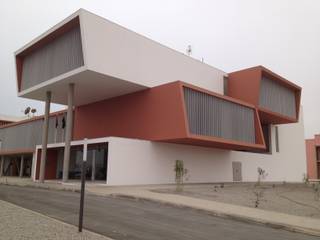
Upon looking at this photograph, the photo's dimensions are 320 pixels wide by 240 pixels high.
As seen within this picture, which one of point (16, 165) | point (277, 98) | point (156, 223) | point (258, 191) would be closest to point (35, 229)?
point (156, 223)

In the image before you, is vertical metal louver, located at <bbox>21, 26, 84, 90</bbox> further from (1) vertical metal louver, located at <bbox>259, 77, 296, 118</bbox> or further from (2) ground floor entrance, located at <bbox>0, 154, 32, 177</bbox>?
(1) vertical metal louver, located at <bbox>259, 77, 296, 118</bbox>

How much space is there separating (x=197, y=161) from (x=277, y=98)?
43.5 ft

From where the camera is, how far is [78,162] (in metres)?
31.3

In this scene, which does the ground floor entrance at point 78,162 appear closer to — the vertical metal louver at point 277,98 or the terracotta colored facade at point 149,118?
the terracotta colored facade at point 149,118

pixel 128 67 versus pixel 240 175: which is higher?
pixel 128 67

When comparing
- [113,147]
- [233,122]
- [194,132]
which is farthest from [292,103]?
[113,147]

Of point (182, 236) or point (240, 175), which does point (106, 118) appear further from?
point (182, 236)

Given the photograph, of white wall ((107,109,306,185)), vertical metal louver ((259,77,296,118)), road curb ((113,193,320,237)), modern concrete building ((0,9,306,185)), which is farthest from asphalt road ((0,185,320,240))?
vertical metal louver ((259,77,296,118))

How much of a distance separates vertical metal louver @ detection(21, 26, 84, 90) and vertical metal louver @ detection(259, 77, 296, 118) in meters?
18.8

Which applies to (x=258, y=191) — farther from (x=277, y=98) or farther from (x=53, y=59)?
(x=53, y=59)

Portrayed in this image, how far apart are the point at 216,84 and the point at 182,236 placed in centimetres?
2928

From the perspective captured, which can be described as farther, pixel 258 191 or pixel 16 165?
pixel 16 165

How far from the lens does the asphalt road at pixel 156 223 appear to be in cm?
901

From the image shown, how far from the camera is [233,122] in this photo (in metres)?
30.4
